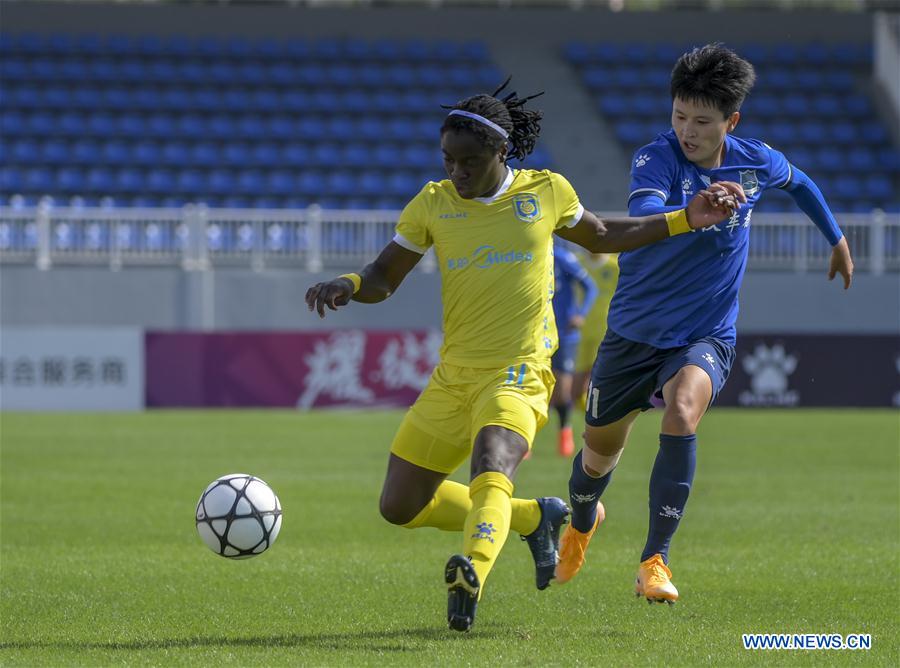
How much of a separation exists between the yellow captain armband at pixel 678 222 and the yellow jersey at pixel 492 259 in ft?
1.45

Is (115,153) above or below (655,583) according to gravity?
above

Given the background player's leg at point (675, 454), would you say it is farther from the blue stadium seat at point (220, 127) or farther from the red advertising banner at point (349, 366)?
the blue stadium seat at point (220, 127)

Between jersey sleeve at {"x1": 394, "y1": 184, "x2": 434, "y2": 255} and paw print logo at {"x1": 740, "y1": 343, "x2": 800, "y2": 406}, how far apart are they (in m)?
16.9

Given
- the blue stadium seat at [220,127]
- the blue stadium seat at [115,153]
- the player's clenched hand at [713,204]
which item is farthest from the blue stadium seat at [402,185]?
the player's clenched hand at [713,204]

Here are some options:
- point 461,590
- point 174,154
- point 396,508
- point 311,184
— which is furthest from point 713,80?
point 174,154

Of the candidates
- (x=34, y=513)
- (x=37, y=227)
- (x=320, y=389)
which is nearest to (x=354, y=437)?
(x=320, y=389)

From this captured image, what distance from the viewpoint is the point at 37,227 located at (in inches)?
923

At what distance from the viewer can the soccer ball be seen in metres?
6.51

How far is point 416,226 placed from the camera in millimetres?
6117

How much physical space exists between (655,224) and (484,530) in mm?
1515

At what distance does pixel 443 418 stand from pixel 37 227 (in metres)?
18.7

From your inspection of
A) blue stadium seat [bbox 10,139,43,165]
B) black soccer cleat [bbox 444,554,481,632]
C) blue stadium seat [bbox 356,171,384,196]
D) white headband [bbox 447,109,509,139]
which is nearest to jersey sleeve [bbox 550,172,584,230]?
white headband [bbox 447,109,509,139]

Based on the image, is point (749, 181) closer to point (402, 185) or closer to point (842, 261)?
point (842, 261)

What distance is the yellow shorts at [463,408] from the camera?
590cm
